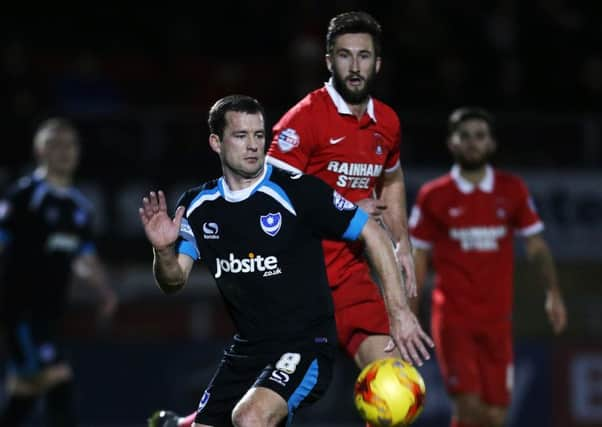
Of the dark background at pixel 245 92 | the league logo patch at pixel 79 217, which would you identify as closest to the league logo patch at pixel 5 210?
the league logo patch at pixel 79 217

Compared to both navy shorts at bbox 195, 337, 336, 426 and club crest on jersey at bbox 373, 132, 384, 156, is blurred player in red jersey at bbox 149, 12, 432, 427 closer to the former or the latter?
club crest on jersey at bbox 373, 132, 384, 156

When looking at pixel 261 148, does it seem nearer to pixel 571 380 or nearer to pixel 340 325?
pixel 340 325

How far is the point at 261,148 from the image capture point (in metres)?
5.80

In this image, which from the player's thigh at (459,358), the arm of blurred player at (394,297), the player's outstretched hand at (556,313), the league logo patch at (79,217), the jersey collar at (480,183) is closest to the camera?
the arm of blurred player at (394,297)

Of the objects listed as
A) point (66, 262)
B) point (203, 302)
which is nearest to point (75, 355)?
point (203, 302)

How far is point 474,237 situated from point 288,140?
2771 mm

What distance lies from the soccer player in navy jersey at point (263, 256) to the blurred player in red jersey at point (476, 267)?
9.85 feet

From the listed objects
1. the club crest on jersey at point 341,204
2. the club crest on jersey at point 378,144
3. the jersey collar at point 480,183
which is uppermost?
the club crest on jersey at point 378,144

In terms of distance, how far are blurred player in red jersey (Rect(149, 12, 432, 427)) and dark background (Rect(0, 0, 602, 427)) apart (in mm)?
5160

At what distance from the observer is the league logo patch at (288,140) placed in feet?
21.2

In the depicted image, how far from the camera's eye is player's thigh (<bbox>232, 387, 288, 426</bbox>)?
548 centimetres

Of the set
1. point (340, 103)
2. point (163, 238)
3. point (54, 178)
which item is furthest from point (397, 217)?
point (54, 178)

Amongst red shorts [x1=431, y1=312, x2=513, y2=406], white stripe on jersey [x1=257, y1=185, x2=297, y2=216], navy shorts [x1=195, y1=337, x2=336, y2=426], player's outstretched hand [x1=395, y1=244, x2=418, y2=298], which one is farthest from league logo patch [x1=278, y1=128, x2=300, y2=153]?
red shorts [x1=431, y1=312, x2=513, y2=406]

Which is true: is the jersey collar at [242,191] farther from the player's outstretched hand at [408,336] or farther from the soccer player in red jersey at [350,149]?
the player's outstretched hand at [408,336]
